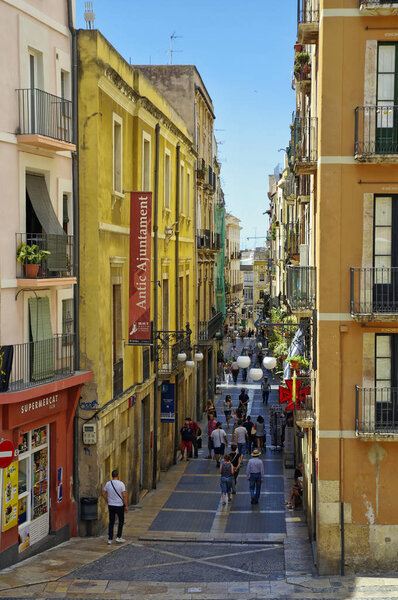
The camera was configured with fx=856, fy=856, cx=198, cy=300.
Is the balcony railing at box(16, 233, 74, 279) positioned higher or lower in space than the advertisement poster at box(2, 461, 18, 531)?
higher

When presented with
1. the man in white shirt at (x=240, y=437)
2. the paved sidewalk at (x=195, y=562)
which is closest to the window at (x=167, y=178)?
the man in white shirt at (x=240, y=437)

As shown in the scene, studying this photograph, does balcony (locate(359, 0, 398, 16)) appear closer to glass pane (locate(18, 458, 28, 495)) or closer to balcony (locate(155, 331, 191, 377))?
glass pane (locate(18, 458, 28, 495))

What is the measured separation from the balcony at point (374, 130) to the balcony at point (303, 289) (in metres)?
2.74

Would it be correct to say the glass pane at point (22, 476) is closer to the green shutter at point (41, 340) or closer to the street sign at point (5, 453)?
the green shutter at point (41, 340)

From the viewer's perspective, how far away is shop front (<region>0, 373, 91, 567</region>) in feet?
53.2

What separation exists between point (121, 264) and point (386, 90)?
8687 mm

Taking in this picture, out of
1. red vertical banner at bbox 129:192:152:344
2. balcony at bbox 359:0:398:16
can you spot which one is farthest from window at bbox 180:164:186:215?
balcony at bbox 359:0:398:16

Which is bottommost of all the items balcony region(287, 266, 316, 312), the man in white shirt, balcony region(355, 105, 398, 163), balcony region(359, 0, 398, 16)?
the man in white shirt

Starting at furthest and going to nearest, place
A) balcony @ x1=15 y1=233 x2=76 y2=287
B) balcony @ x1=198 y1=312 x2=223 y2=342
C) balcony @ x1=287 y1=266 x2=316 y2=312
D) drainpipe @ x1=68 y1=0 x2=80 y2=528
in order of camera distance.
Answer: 1. balcony @ x1=198 y1=312 x2=223 y2=342
2. drainpipe @ x1=68 y1=0 x2=80 y2=528
3. balcony @ x1=287 y1=266 x2=316 y2=312
4. balcony @ x1=15 y1=233 x2=76 y2=287

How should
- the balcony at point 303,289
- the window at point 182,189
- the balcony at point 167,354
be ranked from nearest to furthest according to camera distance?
1. the balcony at point 303,289
2. the balcony at point 167,354
3. the window at point 182,189

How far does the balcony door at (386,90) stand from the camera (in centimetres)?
1625

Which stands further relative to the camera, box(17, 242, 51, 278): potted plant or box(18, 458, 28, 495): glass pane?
box(18, 458, 28, 495): glass pane

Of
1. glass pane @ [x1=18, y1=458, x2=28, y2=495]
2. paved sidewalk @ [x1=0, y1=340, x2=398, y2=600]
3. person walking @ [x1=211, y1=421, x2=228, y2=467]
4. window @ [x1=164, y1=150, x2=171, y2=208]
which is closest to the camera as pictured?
paved sidewalk @ [x1=0, y1=340, x2=398, y2=600]

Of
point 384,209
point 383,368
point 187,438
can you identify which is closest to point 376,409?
point 383,368
